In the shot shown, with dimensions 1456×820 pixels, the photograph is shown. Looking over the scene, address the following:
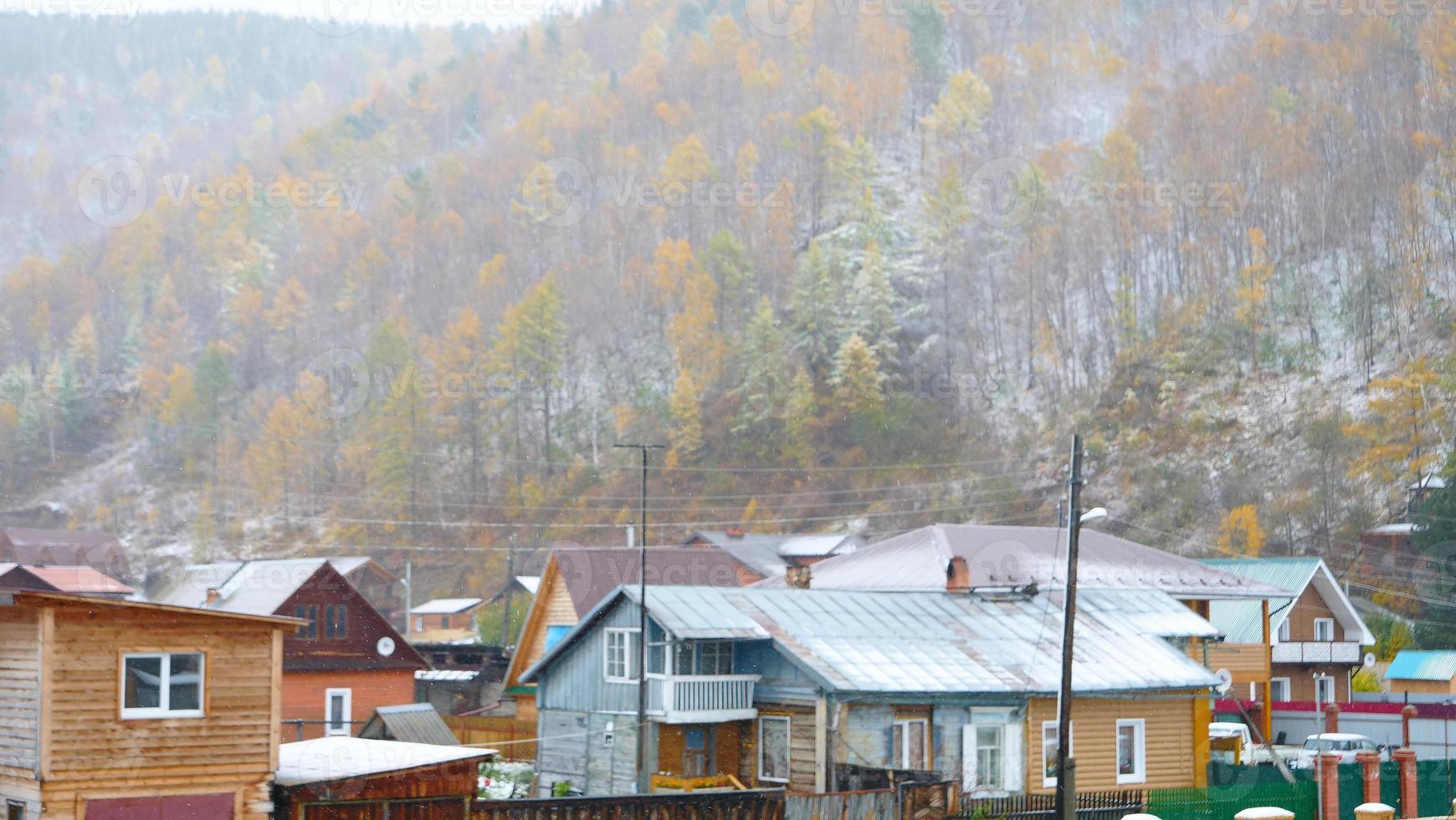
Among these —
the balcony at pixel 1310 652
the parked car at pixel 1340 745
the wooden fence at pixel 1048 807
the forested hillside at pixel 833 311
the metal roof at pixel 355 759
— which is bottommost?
the parked car at pixel 1340 745

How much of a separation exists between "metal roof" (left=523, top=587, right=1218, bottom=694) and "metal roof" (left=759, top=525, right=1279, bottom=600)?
5546mm

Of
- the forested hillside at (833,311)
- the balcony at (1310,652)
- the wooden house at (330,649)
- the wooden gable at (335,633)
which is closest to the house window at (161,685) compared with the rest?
the wooden house at (330,649)

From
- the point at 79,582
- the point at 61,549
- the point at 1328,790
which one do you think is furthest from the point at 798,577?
the point at 61,549

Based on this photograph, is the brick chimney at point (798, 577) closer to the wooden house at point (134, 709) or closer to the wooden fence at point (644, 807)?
the wooden fence at point (644, 807)

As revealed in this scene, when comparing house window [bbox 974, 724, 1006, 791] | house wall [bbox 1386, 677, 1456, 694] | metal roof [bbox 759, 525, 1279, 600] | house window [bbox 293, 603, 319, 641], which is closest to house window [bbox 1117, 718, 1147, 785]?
house window [bbox 974, 724, 1006, 791]

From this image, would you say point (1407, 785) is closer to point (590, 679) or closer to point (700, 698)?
point (700, 698)

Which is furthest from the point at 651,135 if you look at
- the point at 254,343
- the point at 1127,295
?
the point at 1127,295

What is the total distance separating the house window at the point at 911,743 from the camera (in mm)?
29141

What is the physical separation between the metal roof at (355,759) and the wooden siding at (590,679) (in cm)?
826

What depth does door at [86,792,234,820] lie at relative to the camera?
18812 mm

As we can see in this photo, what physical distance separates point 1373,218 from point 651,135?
260 feet

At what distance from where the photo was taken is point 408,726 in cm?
3192

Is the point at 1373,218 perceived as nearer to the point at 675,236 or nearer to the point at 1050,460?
the point at 1050,460

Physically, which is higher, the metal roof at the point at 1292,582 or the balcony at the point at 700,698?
the metal roof at the point at 1292,582
